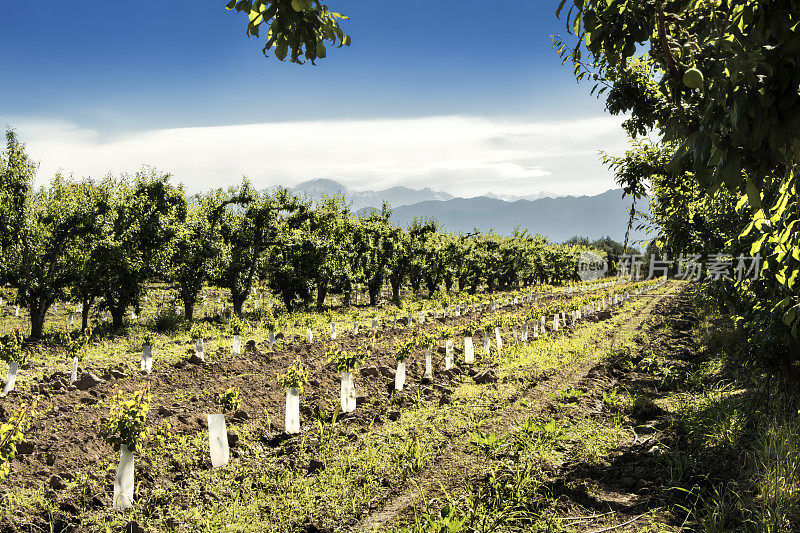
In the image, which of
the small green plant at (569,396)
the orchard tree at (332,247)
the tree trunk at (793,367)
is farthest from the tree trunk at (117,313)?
the tree trunk at (793,367)

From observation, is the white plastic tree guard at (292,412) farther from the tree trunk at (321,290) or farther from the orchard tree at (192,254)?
the tree trunk at (321,290)

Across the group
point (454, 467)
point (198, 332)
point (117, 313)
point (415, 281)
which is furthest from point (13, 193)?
point (415, 281)

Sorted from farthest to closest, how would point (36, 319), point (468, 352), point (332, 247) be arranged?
point (332, 247), point (36, 319), point (468, 352)

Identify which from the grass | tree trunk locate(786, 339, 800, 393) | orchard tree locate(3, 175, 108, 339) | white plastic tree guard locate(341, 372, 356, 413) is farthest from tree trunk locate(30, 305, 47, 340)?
tree trunk locate(786, 339, 800, 393)

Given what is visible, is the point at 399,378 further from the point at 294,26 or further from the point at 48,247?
the point at 48,247

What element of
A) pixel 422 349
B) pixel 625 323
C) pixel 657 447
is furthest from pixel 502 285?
pixel 657 447

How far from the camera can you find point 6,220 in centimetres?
1788

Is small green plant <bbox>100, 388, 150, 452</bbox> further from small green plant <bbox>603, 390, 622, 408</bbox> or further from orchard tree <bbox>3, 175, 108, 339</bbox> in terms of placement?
orchard tree <bbox>3, 175, 108, 339</bbox>

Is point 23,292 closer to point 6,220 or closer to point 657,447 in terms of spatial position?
point 6,220

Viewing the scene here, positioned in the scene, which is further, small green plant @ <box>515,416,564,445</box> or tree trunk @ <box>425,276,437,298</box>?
tree trunk @ <box>425,276,437,298</box>

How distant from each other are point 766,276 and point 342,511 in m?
6.40

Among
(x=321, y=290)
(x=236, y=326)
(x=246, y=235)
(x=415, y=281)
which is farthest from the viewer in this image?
(x=415, y=281)

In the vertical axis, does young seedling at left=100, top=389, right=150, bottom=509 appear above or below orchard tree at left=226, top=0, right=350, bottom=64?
below

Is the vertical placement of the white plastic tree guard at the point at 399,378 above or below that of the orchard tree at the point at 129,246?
below
